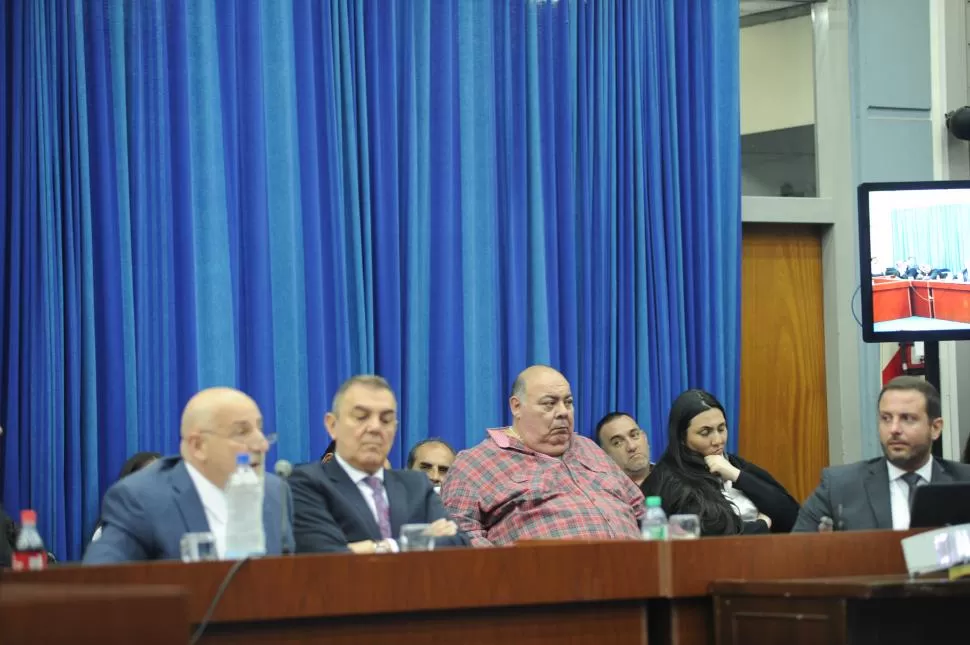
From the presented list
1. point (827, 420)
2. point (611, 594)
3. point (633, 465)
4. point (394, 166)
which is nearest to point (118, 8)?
point (394, 166)

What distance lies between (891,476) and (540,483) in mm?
1082

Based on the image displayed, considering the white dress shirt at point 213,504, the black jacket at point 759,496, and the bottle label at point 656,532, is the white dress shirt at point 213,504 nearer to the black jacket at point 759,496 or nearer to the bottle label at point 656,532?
the bottle label at point 656,532

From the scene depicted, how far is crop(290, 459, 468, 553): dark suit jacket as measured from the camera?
11.8 feet

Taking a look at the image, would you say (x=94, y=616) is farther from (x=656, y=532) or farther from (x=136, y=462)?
(x=136, y=462)

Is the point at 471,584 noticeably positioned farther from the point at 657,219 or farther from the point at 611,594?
the point at 657,219

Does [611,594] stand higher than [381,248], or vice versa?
[381,248]

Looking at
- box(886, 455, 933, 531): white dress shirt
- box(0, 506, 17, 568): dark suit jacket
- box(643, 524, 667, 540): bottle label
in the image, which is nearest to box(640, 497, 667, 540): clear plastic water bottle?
box(643, 524, 667, 540): bottle label

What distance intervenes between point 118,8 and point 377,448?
7.03 feet

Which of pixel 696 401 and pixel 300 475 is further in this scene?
pixel 696 401

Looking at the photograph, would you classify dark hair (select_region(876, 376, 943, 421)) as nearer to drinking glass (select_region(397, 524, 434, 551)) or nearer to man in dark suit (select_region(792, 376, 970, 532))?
man in dark suit (select_region(792, 376, 970, 532))

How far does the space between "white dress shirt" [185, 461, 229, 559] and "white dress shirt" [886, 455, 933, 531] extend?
1906 millimetres

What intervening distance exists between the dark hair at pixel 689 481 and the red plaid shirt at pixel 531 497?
227 mm

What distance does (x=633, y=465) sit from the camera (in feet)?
17.4

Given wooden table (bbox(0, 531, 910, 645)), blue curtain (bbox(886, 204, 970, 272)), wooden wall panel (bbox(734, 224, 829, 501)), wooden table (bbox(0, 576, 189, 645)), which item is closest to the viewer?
wooden table (bbox(0, 576, 189, 645))
